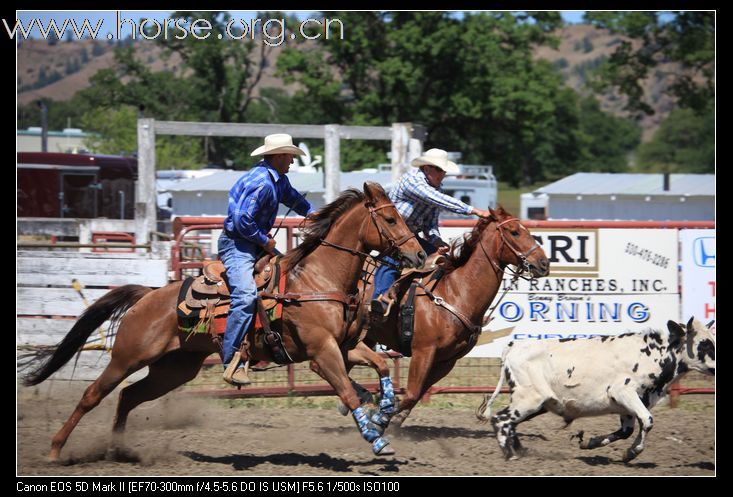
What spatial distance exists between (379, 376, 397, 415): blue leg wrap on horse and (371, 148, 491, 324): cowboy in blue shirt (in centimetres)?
54

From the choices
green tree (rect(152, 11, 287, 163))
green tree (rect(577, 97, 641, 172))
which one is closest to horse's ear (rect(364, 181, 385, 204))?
green tree (rect(152, 11, 287, 163))

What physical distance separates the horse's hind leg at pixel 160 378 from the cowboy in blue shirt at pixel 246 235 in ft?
1.92

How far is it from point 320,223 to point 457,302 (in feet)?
4.23

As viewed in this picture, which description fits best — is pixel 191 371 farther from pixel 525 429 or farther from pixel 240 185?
pixel 525 429

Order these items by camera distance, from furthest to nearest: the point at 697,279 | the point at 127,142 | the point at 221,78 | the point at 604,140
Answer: the point at 604,140, the point at 127,142, the point at 221,78, the point at 697,279

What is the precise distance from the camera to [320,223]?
671cm

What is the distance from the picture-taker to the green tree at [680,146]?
86.0 m

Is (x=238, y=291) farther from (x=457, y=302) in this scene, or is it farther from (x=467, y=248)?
(x=467, y=248)

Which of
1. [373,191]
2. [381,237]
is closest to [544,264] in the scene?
[381,237]

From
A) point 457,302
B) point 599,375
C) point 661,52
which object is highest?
point 661,52

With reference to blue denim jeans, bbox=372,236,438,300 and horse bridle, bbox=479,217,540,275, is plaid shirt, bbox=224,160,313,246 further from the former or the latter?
horse bridle, bbox=479,217,540,275

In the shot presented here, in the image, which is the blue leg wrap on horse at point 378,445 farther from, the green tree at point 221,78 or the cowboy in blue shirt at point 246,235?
the green tree at point 221,78

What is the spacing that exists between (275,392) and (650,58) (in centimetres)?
2410
